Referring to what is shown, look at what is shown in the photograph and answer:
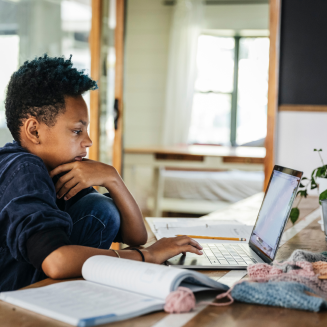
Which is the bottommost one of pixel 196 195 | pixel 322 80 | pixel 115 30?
pixel 196 195

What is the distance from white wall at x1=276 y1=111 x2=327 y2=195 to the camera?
261 cm

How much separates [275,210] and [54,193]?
0.50m

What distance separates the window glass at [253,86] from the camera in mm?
5793

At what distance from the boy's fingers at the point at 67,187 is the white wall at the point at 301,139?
71.6 inches

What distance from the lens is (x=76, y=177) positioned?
112 centimetres

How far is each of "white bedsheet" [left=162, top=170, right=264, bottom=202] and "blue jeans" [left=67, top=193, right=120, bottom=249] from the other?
321cm

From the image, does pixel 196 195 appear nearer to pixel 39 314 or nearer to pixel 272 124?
pixel 272 124

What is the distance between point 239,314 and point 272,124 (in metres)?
2.18

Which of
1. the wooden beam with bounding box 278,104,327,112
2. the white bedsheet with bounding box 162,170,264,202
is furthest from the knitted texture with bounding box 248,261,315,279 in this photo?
the white bedsheet with bounding box 162,170,264,202

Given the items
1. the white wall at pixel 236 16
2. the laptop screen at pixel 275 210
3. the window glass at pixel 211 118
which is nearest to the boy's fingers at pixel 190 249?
the laptop screen at pixel 275 210

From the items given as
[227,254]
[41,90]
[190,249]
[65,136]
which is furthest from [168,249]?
[41,90]

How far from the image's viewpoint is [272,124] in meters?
2.72

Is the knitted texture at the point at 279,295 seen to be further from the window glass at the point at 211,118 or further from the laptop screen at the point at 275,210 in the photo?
the window glass at the point at 211,118

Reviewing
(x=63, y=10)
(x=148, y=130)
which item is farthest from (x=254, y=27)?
(x=63, y=10)
